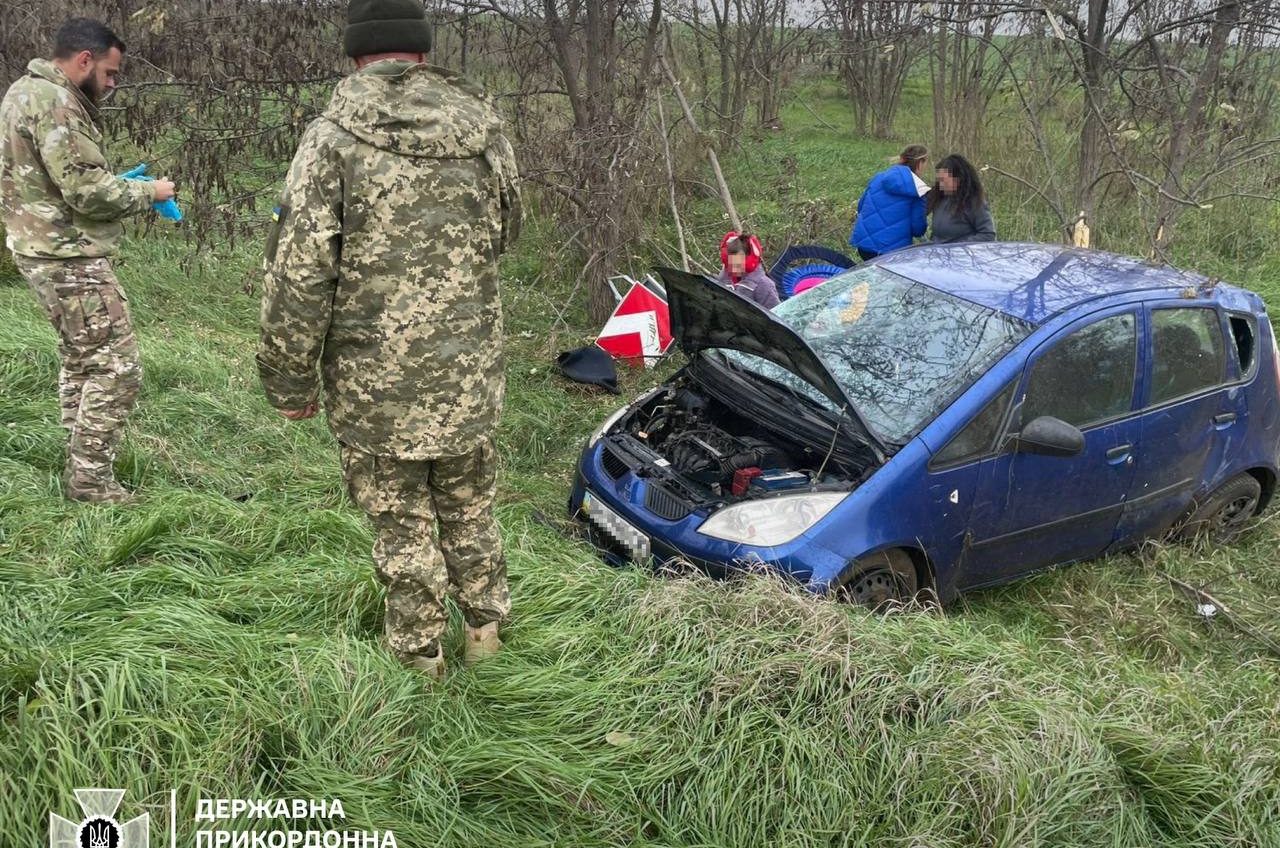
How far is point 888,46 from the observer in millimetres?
6770

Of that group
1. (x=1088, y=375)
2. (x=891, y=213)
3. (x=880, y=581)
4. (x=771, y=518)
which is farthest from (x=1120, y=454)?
(x=891, y=213)

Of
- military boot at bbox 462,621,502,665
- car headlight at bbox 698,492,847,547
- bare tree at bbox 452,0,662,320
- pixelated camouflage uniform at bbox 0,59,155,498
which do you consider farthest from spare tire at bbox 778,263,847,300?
military boot at bbox 462,621,502,665

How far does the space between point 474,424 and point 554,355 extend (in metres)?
3.95

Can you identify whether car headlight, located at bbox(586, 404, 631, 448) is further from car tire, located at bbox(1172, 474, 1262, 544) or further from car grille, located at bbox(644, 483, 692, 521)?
car tire, located at bbox(1172, 474, 1262, 544)

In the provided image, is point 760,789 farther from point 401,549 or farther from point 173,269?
point 173,269

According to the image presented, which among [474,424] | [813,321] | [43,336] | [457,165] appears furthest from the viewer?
[43,336]

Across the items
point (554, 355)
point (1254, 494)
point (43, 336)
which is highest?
point (43, 336)

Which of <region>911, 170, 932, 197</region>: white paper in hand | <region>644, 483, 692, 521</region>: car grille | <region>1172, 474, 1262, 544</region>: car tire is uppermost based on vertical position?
<region>911, 170, 932, 197</region>: white paper in hand

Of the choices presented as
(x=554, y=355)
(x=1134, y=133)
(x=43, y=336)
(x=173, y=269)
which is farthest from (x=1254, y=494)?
(x=173, y=269)

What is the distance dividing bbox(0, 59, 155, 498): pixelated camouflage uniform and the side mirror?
3.75 m

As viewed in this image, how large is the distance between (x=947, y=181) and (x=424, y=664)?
553cm

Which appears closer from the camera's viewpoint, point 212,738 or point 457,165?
point 212,738

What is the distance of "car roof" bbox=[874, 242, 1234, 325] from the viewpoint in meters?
4.36

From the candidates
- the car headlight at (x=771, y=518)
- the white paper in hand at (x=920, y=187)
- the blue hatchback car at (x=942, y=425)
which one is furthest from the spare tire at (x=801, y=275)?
the car headlight at (x=771, y=518)
